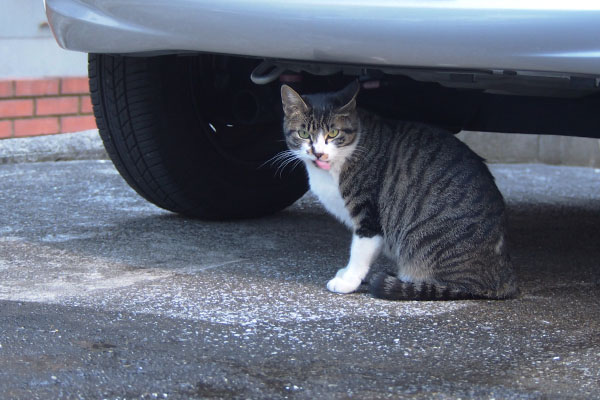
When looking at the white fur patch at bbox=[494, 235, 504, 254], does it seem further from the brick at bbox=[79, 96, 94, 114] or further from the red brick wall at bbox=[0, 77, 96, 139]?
the brick at bbox=[79, 96, 94, 114]

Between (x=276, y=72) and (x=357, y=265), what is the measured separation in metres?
0.62

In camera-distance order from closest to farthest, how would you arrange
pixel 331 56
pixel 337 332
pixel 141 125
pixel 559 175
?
pixel 337 332, pixel 331 56, pixel 141 125, pixel 559 175

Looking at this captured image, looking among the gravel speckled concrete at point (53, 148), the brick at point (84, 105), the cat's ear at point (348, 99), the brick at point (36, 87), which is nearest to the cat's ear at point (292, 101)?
the cat's ear at point (348, 99)

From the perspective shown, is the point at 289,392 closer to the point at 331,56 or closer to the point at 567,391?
the point at 567,391

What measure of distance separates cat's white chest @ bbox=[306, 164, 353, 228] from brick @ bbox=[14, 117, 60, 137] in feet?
9.38

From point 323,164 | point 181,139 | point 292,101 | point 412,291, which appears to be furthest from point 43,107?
point 412,291

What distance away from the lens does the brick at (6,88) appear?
4.97m

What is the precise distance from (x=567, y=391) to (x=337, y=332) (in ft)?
1.85

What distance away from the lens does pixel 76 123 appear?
17.5ft

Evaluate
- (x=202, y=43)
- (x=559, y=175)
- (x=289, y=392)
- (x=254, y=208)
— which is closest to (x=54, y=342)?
(x=289, y=392)

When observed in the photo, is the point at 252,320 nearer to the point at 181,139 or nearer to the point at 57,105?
the point at 181,139

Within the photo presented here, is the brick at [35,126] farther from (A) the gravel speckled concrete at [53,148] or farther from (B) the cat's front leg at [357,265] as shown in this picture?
(B) the cat's front leg at [357,265]

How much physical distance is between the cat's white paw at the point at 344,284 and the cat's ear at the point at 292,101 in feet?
1.73

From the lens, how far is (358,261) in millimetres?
2574
